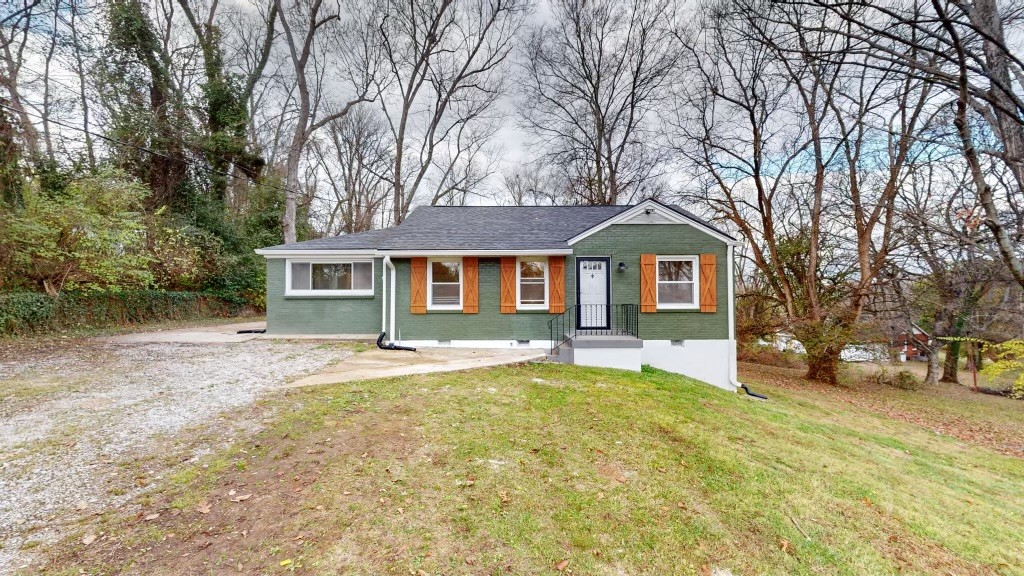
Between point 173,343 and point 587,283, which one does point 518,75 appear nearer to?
point 587,283

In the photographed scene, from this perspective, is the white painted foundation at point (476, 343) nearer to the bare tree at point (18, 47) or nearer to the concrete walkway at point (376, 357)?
the concrete walkway at point (376, 357)

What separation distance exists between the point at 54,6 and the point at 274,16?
678 cm

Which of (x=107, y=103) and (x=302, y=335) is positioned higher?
(x=107, y=103)

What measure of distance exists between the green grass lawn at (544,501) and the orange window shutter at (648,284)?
4355 millimetres

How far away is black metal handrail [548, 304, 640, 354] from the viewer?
32.4ft

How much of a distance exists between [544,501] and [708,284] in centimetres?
844

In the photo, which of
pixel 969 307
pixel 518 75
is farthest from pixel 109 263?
pixel 969 307

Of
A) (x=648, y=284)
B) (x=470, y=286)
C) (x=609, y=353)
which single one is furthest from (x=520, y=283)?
(x=648, y=284)

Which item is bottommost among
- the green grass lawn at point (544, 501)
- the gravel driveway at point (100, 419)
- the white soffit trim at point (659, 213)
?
the green grass lawn at point (544, 501)

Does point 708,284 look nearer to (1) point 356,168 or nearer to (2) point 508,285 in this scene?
(2) point 508,285

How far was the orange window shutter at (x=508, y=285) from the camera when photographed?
10.0 meters

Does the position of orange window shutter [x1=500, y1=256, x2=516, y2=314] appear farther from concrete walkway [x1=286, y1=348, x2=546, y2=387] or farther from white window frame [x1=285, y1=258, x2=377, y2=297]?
white window frame [x1=285, y1=258, x2=377, y2=297]

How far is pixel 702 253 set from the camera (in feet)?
32.4

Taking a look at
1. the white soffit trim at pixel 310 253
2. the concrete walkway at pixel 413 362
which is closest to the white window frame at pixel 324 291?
the white soffit trim at pixel 310 253
